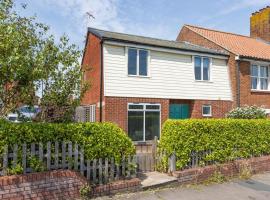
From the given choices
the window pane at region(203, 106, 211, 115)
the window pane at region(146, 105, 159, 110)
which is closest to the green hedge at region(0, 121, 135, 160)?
the window pane at region(146, 105, 159, 110)

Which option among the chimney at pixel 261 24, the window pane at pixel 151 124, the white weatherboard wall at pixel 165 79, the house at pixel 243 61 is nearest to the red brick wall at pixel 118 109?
the white weatherboard wall at pixel 165 79

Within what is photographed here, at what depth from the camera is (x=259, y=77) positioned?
67.6 ft

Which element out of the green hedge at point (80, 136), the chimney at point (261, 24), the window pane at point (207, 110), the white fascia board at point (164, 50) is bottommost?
the green hedge at point (80, 136)

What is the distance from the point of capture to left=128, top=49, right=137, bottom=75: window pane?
52.8 ft

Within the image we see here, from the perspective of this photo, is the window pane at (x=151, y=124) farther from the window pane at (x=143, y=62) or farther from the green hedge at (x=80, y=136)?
the green hedge at (x=80, y=136)

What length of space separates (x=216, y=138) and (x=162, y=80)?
277 inches

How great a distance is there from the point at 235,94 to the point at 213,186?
1113 cm

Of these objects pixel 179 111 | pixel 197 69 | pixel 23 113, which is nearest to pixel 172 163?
pixel 23 113

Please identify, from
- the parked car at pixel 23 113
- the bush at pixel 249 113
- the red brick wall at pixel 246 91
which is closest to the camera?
the parked car at pixel 23 113

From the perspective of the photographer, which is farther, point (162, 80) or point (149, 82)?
point (162, 80)

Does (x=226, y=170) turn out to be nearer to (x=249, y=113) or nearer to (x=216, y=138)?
(x=216, y=138)

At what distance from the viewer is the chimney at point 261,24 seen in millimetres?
25781

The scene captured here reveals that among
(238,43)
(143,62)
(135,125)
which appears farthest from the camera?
(238,43)

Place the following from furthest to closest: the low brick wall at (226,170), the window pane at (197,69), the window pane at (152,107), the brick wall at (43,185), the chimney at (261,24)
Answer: the chimney at (261,24)
the window pane at (197,69)
the window pane at (152,107)
the low brick wall at (226,170)
the brick wall at (43,185)
